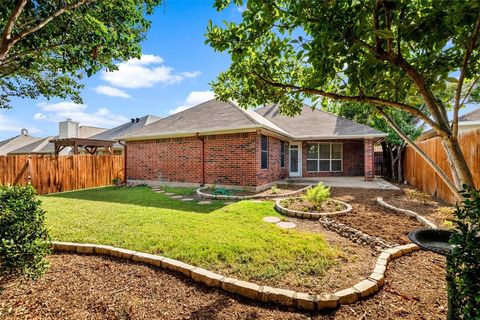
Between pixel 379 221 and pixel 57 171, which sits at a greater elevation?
pixel 57 171

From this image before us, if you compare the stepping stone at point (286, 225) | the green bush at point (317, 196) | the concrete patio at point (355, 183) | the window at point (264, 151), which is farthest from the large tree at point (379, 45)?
the concrete patio at point (355, 183)

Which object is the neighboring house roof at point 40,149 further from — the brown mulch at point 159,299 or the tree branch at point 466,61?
the tree branch at point 466,61

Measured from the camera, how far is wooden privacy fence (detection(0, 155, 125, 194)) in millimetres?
10703

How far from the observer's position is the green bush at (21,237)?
8.80 feet

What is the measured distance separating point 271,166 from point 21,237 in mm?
9739

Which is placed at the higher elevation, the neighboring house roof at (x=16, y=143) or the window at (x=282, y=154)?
the neighboring house roof at (x=16, y=143)

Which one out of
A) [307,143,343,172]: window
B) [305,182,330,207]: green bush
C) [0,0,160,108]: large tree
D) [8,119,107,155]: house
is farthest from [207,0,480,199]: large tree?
[8,119,107,155]: house

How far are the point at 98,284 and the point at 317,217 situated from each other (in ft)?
16.1

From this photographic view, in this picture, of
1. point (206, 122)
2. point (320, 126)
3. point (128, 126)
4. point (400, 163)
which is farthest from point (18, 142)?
point (400, 163)

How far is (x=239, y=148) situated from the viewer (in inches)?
395

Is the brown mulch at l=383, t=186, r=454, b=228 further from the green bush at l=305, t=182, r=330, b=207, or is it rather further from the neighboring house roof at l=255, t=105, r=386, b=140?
the neighboring house roof at l=255, t=105, r=386, b=140

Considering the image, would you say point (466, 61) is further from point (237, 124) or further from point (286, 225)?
point (237, 124)

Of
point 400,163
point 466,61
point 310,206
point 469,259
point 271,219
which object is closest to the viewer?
point 469,259

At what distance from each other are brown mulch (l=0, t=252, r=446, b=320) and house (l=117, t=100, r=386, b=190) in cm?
688
